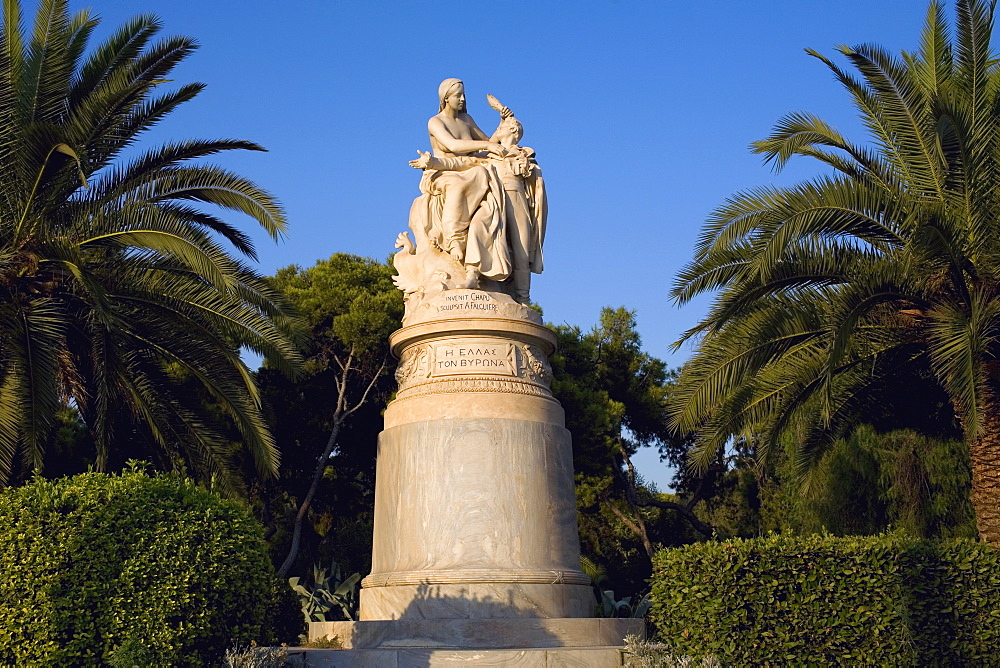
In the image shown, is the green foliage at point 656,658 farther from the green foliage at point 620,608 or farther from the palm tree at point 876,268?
the green foliage at point 620,608

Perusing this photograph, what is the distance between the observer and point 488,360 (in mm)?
11328

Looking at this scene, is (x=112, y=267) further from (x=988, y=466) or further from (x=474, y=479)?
(x=988, y=466)

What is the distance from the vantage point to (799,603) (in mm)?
8531

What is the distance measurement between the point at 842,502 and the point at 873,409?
234 inches

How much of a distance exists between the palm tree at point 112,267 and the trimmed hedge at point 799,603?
6.65 m

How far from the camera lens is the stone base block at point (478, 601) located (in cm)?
1005

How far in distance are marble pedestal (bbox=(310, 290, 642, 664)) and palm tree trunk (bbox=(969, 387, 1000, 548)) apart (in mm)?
4649

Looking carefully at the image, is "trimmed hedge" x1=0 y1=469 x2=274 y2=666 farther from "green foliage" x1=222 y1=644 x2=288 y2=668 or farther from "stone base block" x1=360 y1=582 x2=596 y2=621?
"stone base block" x1=360 y1=582 x2=596 y2=621

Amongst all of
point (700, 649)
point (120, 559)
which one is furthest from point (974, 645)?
point (120, 559)

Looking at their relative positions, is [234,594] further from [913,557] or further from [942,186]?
[942,186]

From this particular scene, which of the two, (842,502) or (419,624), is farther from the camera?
(842,502)

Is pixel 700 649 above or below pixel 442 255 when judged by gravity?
below

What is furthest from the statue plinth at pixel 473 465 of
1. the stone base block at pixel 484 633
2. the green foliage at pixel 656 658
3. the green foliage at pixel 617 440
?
the green foliage at pixel 617 440

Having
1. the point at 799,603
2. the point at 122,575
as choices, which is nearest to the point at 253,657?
the point at 122,575
